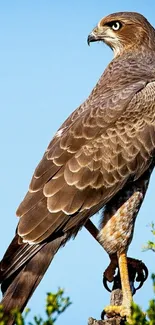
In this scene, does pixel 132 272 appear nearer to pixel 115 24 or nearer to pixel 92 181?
pixel 92 181

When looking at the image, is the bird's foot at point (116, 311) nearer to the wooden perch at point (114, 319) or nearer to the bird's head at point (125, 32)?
the wooden perch at point (114, 319)

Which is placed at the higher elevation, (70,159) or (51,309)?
(70,159)

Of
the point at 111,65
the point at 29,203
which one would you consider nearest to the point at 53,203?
the point at 29,203

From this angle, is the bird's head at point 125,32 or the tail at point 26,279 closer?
the tail at point 26,279

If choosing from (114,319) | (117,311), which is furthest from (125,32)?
(114,319)

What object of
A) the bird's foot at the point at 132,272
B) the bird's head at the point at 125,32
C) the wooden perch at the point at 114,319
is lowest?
the wooden perch at the point at 114,319

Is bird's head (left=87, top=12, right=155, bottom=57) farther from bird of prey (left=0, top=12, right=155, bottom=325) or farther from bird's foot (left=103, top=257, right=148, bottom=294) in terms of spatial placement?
bird's foot (left=103, top=257, right=148, bottom=294)

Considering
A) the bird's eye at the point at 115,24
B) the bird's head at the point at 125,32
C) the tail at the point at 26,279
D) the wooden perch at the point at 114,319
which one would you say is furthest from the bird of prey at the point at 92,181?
the bird's eye at the point at 115,24

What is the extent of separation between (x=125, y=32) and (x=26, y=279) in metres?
4.50

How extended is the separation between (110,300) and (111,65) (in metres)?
3.51

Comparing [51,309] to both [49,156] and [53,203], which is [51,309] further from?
[49,156]

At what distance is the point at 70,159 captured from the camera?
8.81 meters

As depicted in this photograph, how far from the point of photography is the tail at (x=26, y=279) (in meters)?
7.62

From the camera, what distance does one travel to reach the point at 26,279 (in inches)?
310
